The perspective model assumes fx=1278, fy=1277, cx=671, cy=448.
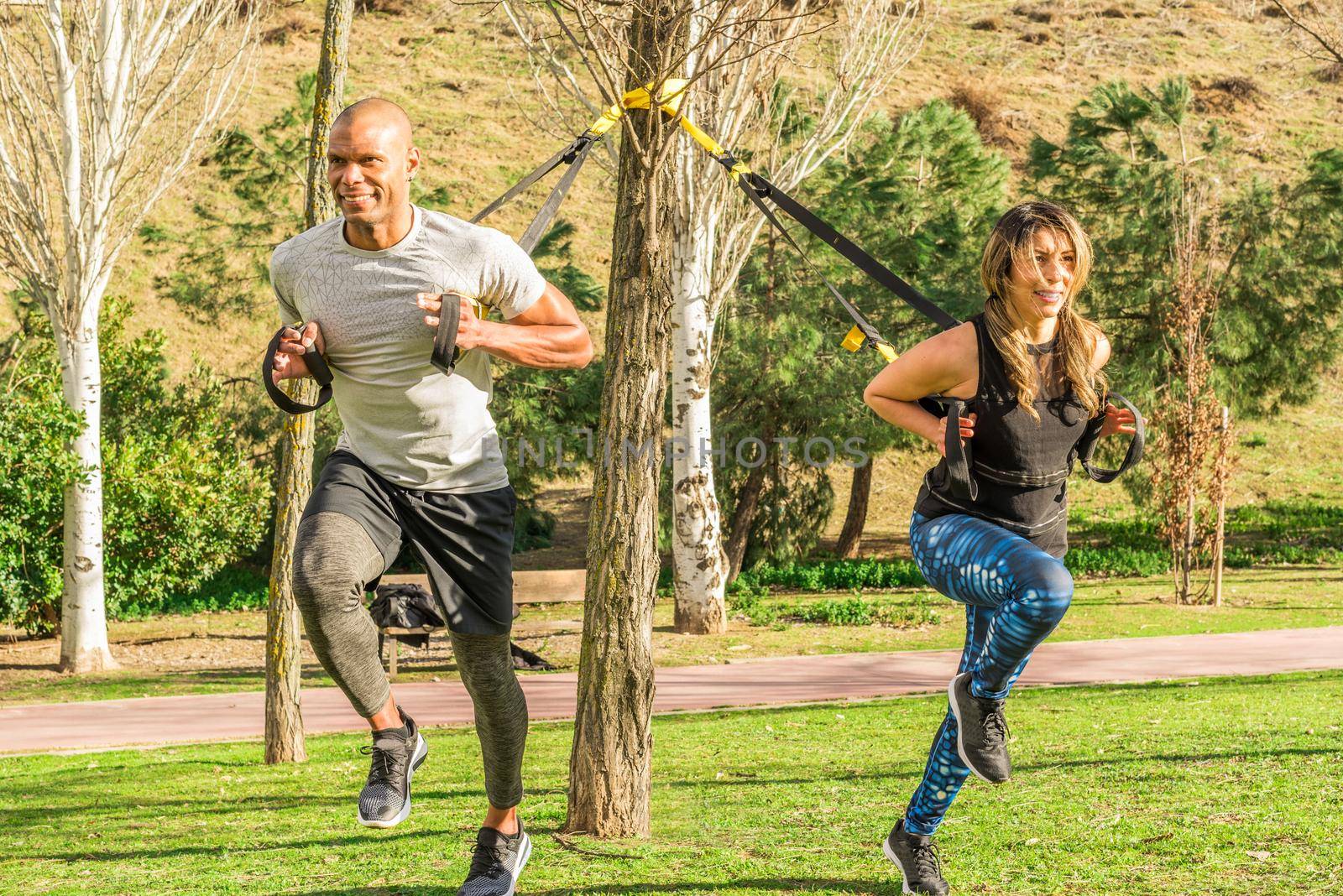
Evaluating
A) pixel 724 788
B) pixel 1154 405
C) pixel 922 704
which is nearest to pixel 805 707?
pixel 922 704

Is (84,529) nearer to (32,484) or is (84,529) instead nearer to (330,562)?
(32,484)

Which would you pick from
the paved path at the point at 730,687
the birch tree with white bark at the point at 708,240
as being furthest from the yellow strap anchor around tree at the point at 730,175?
the birch tree with white bark at the point at 708,240

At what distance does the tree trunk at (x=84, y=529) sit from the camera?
16.2 m

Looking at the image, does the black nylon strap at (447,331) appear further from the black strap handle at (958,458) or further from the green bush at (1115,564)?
the green bush at (1115,564)

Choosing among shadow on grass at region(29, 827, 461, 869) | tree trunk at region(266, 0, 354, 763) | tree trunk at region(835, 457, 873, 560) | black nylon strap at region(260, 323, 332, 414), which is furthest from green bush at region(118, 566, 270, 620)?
black nylon strap at region(260, 323, 332, 414)

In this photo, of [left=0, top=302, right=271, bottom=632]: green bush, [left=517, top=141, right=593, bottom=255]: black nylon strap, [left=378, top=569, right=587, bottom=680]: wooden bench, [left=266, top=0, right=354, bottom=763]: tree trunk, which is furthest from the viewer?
[left=0, top=302, right=271, bottom=632]: green bush

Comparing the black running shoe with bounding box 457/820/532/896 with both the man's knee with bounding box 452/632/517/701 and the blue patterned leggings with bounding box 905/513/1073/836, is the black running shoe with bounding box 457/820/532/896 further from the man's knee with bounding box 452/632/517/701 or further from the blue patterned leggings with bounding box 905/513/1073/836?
the blue patterned leggings with bounding box 905/513/1073/836

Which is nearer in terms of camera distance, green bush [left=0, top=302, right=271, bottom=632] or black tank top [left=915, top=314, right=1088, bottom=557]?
black tank top [left=915, top=314, right=1088, bottom=557]

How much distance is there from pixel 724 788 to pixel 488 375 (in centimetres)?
353

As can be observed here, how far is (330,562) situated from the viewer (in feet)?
11.5

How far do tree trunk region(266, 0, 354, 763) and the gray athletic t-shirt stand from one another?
3.96m

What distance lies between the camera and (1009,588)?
3781mm

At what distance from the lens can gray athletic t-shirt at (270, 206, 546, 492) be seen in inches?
144

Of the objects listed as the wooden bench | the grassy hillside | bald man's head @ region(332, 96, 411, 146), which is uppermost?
the grassy hillside
